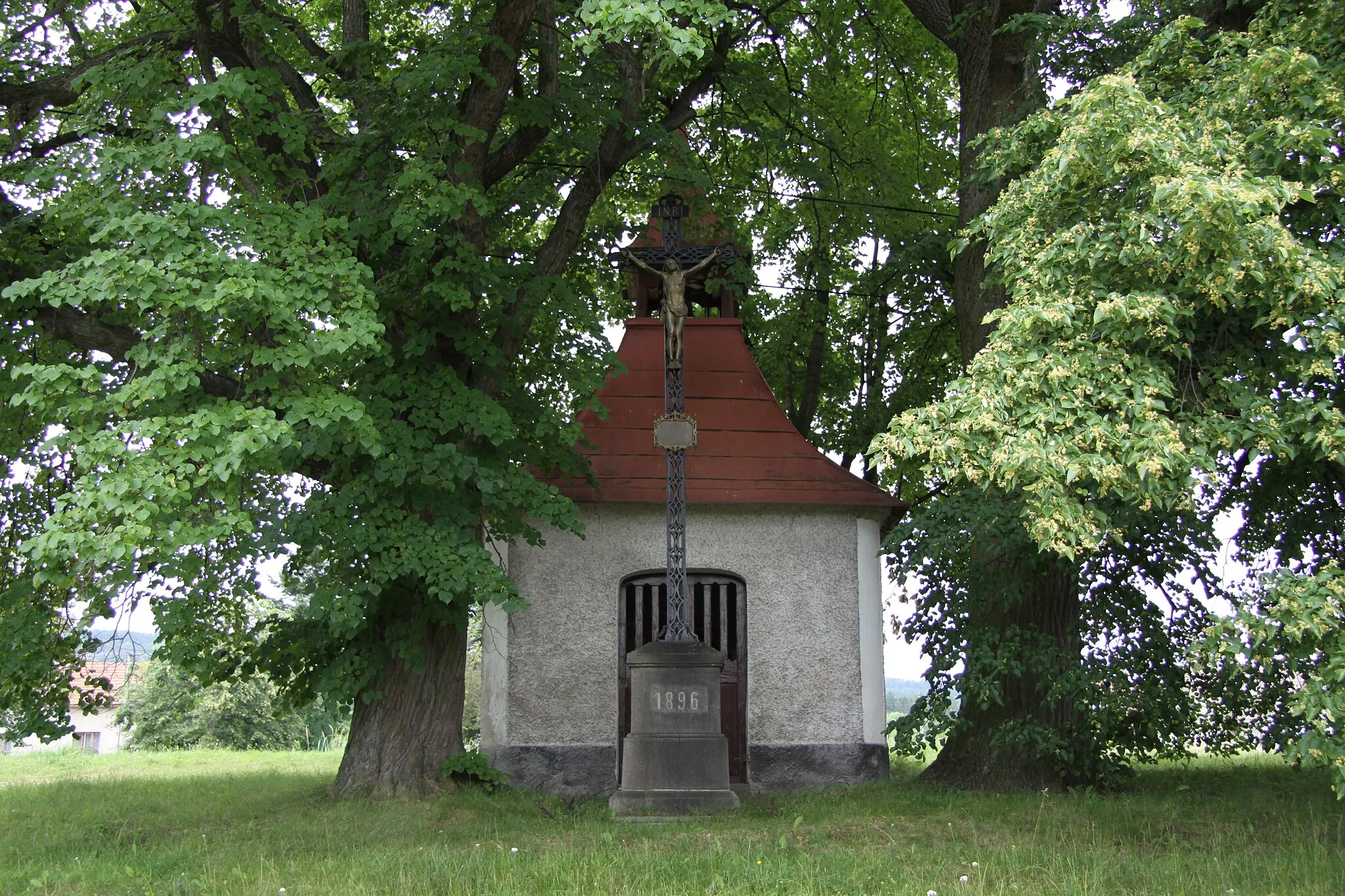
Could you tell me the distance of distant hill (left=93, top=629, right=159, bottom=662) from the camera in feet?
33.2

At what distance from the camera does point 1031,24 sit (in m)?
9.78

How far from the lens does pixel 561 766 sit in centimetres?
1220

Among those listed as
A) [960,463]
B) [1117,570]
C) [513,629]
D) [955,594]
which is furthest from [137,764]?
[960,463]

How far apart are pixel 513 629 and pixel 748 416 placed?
369 centimetres

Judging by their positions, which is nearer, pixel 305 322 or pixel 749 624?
pixel 305 322

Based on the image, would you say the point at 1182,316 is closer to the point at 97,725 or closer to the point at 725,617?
the point at 725,617

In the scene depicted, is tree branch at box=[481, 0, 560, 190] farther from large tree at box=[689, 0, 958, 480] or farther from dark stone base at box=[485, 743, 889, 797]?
dark stone base at box=[485, 743, 889, 797]

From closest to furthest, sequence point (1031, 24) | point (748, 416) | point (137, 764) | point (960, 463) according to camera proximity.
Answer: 1. point (960, 463)
2. point (1031, 24)
3. point (748, 416)
4. point (137, 764)

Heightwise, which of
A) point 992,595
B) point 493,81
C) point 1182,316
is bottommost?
point 992,595

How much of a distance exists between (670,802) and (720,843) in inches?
80.8

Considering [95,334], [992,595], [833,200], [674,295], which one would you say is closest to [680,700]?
[992,595]

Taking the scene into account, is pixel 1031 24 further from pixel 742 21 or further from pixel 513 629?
pixel 513 629

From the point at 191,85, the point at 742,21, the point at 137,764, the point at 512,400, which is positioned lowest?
the point at 137,764

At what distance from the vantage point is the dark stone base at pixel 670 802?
31.9ft
